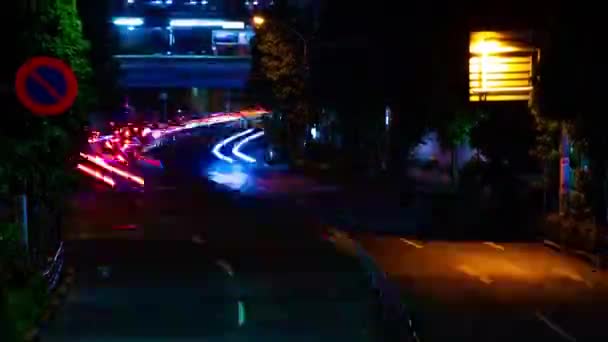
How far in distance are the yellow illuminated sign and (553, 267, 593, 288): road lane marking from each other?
8.82 meters

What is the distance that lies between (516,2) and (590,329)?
20526 mm

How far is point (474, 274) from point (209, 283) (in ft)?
19.8

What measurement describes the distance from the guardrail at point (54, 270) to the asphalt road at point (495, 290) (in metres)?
5.29

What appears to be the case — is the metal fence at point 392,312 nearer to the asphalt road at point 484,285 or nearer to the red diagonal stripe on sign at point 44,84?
the asphalt road at point 484,285

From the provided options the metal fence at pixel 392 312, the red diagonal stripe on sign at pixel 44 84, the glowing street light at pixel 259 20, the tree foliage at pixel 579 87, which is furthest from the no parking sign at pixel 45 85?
the glowing street light at pixel 259 20

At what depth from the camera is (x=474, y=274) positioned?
69.6ft

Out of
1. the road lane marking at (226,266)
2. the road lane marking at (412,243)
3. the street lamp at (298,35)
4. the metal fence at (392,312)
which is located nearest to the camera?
the metal fence at (392,312)

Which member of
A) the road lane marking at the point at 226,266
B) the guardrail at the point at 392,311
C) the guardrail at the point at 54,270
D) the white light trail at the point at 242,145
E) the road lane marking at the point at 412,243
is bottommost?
the white light trail at the point at 242,145

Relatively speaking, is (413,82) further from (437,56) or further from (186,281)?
(186,281)

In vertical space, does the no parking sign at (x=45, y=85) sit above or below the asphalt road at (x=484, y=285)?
above

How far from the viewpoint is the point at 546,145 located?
28.5 meters

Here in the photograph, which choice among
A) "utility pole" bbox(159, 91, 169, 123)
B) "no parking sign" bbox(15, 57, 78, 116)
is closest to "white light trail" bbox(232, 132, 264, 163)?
"utility pole" bbox(159, 91, 169, 123)

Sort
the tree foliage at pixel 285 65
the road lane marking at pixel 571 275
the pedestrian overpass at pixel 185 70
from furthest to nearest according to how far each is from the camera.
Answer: the pedestrian overpass at pixel 185 70, the tree foliage at pixel 285 65, the road lane marking at pixel 571 275

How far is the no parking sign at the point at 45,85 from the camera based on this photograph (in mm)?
12031
